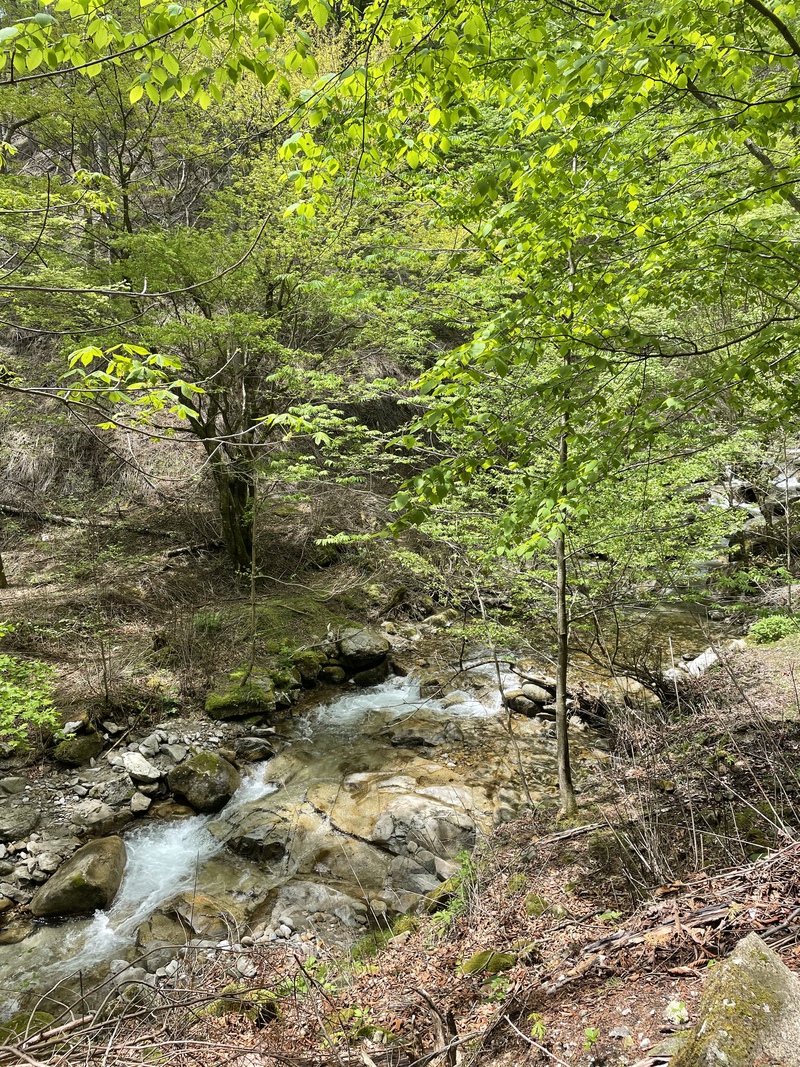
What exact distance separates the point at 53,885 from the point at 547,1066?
5750 mm

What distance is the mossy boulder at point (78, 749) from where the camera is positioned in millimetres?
7750

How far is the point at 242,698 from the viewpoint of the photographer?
32.0 ft

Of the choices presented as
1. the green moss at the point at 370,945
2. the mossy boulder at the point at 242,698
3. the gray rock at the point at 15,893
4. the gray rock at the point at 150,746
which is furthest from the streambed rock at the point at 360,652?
the gray rock at the point at 15,893

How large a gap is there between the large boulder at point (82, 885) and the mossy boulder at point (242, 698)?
313 cm

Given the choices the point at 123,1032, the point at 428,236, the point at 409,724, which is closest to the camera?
the point at 123,1032

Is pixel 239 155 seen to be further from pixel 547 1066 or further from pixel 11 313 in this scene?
pixel 547 1066

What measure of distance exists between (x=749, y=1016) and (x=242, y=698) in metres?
9.00

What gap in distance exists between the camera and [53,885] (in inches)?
236

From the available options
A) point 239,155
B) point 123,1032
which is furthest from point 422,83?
point 239,155

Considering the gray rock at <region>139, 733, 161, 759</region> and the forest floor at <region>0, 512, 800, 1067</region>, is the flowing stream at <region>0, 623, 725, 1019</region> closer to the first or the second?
the gray rock at <region>139, 733, 161, 759</region>

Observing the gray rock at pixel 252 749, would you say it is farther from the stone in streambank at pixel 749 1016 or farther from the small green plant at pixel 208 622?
the stone in streambank at pixel 749 1016

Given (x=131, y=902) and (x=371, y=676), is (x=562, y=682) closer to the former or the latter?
(x=131, y=902)

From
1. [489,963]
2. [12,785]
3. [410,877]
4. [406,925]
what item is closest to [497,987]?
[489,963]

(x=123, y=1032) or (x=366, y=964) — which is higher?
(x=123, y=1032)
